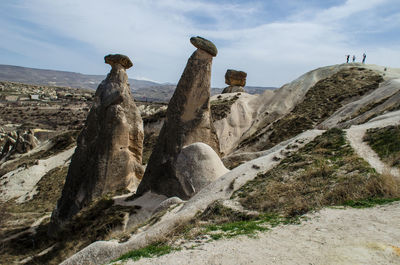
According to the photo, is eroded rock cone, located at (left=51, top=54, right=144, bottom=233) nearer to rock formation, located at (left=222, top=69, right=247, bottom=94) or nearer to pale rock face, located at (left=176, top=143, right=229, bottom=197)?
pale rock face, located at (left=176, top=143, right=229, bottom=197)

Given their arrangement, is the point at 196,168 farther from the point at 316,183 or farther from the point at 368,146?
the point at 368,146

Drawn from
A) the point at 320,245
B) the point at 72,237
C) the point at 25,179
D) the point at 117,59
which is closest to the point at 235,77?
the point at 25,179

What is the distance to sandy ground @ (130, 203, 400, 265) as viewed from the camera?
4.10m

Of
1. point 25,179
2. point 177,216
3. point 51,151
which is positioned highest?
point 177,216

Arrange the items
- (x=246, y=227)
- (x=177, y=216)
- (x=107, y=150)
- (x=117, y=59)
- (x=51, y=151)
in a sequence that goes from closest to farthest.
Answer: (x=246, y=227) → (x=177, y=216) → (x=107, y=150) → (x=117, y=59) → (x=51, y=151)

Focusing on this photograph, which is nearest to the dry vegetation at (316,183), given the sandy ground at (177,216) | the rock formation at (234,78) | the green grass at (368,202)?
the green grass at (368,202)

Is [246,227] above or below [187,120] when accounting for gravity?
below

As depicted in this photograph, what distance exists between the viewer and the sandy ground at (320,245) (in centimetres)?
410

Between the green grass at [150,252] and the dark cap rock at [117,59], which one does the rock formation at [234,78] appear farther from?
the green grass at [150,252]

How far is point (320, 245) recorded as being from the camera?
445cm

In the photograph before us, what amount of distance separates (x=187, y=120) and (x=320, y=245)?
877 cm

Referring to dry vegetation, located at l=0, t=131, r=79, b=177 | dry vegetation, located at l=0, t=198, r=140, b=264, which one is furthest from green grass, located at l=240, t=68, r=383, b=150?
dry vegetation, located at l=0, t=131, r=79, b=177

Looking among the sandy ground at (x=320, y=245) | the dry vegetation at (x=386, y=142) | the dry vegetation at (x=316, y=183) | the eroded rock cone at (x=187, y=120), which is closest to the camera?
the sandy ground at (x=320, y=245)

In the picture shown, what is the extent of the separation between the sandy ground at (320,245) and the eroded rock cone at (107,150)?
29.1 feet
